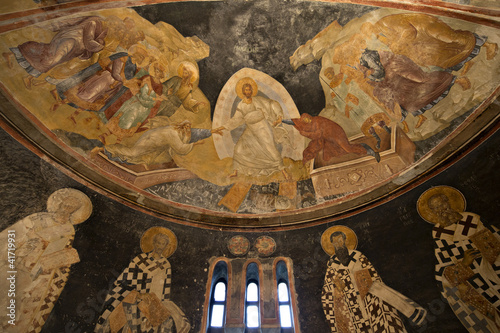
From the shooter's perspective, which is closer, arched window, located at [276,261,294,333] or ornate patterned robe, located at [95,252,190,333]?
ornate patterned robe, located at [95,252,190,333]

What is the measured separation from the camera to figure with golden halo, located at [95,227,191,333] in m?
7.27

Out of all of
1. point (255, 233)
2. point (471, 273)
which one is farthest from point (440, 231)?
point (255, 233)

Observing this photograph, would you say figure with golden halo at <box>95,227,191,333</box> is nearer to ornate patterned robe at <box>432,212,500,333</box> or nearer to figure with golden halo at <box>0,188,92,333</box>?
figure with golden halo at <box>0,188,92,333</box>

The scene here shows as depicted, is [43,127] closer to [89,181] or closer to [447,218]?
[89,181]

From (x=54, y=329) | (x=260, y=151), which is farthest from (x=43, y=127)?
(x=260, y=151)

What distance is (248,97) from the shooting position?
9266 mm

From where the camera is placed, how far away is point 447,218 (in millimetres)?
7020

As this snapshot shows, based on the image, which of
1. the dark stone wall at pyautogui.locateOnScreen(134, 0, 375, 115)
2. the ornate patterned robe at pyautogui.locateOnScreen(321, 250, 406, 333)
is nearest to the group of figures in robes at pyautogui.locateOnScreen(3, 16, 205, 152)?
the dark stone wall at pyautogui.locateOnScreen(134, 0, 375, 115)

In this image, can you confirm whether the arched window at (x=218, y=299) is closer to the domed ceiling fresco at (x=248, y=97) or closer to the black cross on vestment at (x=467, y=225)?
the domed ceiling fresco at (x=248, y=97)

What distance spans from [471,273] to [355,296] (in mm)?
2443

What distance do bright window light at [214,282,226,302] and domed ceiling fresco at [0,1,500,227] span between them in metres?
1.67

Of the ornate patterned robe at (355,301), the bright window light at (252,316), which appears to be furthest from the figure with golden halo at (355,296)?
the bright window light at (252,316)

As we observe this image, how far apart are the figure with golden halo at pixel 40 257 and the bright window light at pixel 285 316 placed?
5063 millimetres

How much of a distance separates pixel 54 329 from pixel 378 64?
9407 mm
